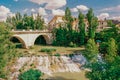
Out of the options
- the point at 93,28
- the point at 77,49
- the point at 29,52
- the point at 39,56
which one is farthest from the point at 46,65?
the point at 93,28

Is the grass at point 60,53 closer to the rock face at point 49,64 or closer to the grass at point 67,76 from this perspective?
the grass at point 67,76

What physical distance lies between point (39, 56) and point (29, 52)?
4.10 m

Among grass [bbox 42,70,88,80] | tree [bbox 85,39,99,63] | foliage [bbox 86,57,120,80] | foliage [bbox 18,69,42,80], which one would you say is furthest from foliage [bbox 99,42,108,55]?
foliage [bbox 86,57,120,80]

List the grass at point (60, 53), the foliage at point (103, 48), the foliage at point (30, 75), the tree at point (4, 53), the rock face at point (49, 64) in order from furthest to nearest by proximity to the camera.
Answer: the foliage at point (103, 48) < the rock face at point (49, 64) < the grass at point (60, 53) < the tree at point (4, 53) < the foliage at point (30, 75)

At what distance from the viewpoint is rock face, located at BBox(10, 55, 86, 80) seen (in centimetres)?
4328

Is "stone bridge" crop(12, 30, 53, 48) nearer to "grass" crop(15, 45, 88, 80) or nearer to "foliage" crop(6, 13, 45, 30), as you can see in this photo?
"grass" crop(15, 45, 88, 80)

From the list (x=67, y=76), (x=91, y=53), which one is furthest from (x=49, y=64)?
(x=91, y=53)

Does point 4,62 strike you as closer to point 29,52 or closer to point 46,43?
point 29,52

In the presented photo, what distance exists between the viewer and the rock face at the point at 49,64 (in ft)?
142

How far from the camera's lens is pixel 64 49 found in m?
61.0

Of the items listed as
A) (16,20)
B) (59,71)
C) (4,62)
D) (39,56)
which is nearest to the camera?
(4,62)

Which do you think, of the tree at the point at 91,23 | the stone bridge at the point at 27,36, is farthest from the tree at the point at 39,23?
the tree at the point at 91,23

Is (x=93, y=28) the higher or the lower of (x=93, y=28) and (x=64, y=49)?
the higher

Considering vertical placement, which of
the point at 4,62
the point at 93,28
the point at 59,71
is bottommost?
the point at 59,71
